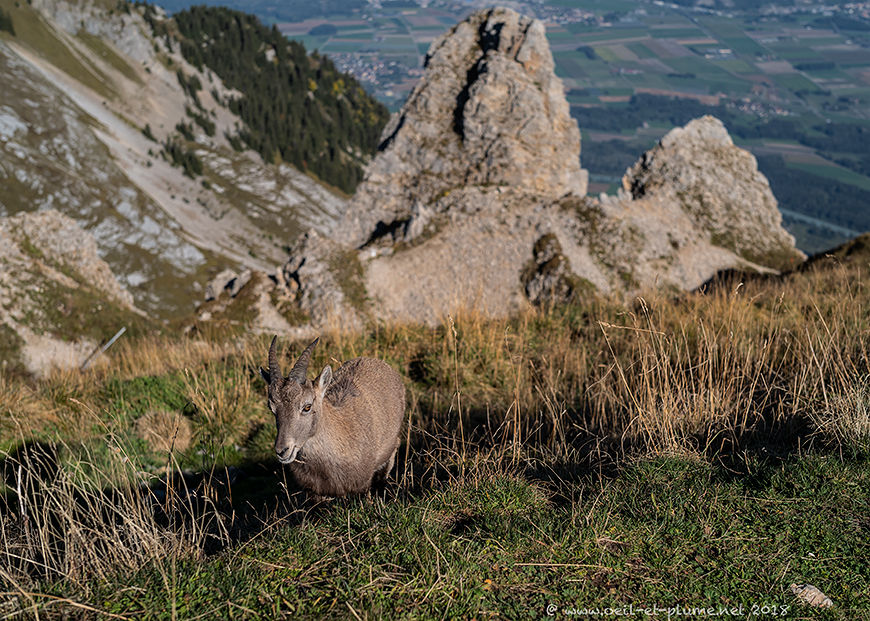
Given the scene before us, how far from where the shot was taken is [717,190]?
23672 millimetres

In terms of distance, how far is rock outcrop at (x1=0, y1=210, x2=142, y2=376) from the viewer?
2342 centimetres

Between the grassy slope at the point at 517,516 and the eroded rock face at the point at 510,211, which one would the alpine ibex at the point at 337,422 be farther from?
the eroded rock face at the point at 510,211

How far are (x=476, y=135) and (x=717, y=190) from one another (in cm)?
1083

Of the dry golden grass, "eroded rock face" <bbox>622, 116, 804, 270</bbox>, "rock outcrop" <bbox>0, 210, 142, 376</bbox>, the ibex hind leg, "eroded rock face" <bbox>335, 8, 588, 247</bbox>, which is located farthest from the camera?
"eroded rock face" <bbox>335, 8, 588, 247</bbox>

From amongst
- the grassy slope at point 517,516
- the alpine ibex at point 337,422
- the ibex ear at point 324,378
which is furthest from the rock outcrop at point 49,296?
the ibex ear at point 324,378

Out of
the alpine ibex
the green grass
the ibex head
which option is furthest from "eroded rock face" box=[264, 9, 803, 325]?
the green grass

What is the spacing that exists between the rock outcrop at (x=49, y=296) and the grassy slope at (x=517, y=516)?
16.4 m

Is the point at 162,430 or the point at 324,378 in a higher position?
the point at 324,378

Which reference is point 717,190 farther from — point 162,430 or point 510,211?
point 162,430

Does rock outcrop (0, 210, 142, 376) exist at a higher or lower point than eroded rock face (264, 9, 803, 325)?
lower

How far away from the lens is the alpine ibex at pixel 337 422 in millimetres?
6043

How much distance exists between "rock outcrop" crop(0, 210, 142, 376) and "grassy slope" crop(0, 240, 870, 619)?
16.4m

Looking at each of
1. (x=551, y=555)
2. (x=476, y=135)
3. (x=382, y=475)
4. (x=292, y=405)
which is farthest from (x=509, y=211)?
(x=551, y=555)

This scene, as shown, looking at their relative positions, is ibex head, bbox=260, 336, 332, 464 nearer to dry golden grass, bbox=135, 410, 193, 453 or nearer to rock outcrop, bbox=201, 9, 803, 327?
dry golden grass, bbox=135, 410, 193, 453
